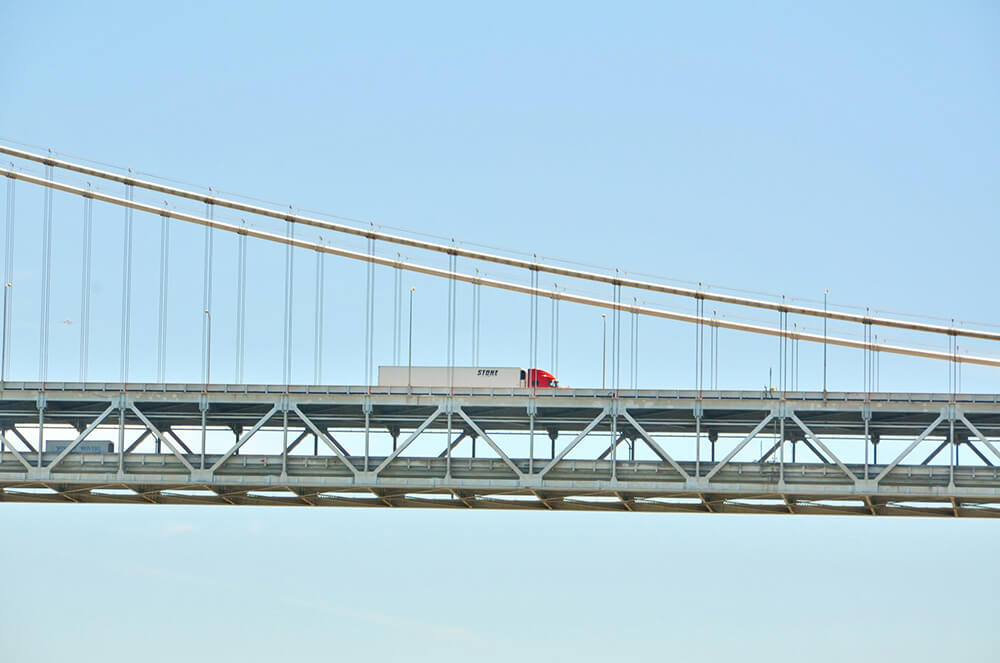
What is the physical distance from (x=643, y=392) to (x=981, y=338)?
1750 cm

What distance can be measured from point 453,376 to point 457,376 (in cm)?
29

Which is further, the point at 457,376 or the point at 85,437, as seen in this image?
the point at 457,376

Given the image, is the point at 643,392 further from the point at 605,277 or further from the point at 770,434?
the point at 605,277

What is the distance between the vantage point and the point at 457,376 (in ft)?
266

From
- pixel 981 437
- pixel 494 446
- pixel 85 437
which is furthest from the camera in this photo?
pixel 85 437

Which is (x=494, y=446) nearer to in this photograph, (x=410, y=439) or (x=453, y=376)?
(x=410, y=439)

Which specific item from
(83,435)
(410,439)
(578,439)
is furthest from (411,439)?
(83,435)

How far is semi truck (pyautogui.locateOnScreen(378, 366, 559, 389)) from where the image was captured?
79375 mm

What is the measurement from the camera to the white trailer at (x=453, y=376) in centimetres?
7938

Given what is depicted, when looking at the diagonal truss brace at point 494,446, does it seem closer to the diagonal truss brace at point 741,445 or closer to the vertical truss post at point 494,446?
the vertical truss post at point 494,446

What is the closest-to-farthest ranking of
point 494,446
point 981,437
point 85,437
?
point 981,437, point 494,446, point 85,437

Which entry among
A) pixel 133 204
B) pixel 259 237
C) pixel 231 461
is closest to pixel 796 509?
pixel 231 461

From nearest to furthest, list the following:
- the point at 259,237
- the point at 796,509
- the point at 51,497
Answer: the point at 796,509 < the point at 51,497 < the point at 259,237

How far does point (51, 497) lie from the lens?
79875mm
